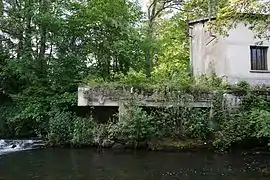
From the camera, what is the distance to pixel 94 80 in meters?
18.5

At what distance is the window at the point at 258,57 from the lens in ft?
68.4

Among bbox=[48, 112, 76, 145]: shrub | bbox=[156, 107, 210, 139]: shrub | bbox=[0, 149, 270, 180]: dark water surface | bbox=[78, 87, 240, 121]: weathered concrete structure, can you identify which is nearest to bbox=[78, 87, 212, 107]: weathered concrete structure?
bbox=[78, 87, 240, 121]: weathered concrete structure

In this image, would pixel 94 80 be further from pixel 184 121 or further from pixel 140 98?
pixel 184 121

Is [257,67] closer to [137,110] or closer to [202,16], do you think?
[202,16]

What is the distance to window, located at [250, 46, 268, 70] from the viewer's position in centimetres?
2086

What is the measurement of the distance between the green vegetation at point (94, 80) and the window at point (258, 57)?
2.94m

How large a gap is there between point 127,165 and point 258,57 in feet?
36.9

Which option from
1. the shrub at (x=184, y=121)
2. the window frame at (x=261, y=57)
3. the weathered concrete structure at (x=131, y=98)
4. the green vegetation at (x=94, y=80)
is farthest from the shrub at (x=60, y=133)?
the window frame at (x=261, y=57)

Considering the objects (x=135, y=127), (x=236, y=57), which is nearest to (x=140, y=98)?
(x=135, y=127)

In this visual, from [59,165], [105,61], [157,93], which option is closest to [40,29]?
[105,61]

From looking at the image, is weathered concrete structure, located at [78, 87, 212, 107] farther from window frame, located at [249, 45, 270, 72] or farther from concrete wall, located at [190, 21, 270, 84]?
window frame, located at [249, 45, 270, 72]

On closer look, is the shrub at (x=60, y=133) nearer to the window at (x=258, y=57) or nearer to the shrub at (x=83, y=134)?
the shrub at (x=83, y=134)

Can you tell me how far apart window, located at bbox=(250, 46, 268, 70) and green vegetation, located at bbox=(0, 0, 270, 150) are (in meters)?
2.94

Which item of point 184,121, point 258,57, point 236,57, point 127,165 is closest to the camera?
point 127,165
